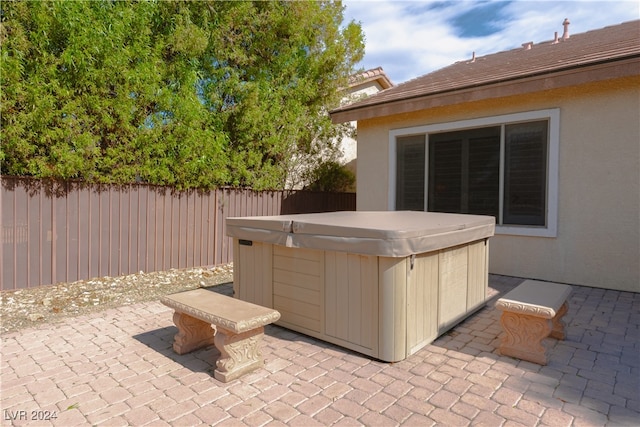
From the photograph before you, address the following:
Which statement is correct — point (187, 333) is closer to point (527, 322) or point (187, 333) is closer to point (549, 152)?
point (527, 322)

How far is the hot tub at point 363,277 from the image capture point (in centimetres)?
285

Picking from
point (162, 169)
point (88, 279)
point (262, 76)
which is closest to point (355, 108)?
point (262, 76)

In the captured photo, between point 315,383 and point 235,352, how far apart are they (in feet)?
2.12

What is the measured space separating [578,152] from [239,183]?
6.28 metres

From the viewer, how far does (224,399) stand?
2.39 meters

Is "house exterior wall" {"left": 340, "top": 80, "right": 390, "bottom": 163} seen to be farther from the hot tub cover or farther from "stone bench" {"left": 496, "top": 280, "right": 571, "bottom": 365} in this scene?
"stone bench" {"left": 496, "top": 280, "right": 571, "bottom": 365}

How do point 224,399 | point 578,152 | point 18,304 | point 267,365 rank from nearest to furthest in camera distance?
point 224,399
point 267,365
point 18,304
point 578,152

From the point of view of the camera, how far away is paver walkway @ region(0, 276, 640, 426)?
2201mm

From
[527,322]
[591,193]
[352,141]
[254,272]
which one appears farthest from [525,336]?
[352,141]

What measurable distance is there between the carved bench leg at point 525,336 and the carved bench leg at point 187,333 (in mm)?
2695

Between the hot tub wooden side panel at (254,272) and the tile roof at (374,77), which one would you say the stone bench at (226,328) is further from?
the tile roof at (374,77)

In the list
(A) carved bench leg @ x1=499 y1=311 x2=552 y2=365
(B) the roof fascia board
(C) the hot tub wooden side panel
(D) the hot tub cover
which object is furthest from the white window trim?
(C) the hot tub wooden side panel

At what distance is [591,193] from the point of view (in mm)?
5281

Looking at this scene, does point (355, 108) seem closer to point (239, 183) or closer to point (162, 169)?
point (239, 183)
